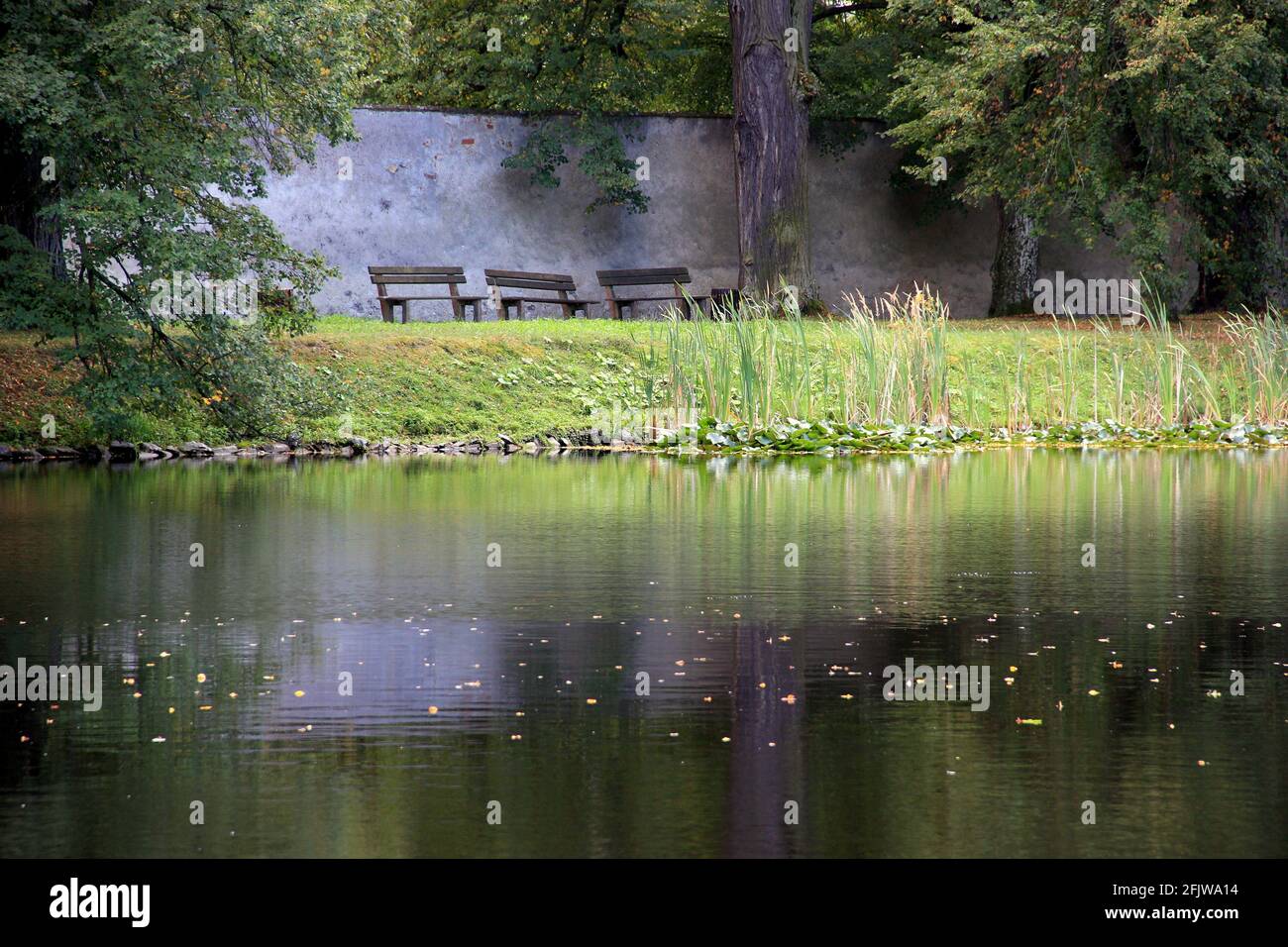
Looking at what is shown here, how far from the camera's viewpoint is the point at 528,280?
24516mm

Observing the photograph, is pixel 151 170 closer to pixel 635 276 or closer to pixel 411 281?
pixel 411 281

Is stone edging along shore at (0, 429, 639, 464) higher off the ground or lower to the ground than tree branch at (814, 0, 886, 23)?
lower

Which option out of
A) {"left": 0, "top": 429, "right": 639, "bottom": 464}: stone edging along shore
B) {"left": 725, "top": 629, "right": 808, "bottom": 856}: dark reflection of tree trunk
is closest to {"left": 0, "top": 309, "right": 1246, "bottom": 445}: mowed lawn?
{"left": 0, "top": 429, "right": 639, "bottom": 464}: stone edging along shore

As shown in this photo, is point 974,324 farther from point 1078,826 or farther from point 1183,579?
point 1078,826

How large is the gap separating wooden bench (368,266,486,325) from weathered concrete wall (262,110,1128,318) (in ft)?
4.80

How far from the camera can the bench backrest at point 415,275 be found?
2316 cm

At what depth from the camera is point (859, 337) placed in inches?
662

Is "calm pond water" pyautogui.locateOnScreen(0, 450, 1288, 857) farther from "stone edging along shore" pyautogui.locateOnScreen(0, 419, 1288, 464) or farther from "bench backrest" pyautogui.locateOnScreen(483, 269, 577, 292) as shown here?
"bench backrest" pyautogui.locateOnScreen(483, 269, 577, 292)

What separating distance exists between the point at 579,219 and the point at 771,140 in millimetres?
3944

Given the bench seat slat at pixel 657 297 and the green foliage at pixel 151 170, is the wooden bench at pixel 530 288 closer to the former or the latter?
the bench seat slat at pixel 657 297

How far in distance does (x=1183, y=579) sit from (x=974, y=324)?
51.4 feet

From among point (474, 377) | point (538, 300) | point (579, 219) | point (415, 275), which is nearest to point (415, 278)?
point (415, 275)

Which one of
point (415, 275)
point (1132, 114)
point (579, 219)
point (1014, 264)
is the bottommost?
point (415, 275)

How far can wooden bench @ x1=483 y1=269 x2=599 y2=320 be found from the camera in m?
23.5
